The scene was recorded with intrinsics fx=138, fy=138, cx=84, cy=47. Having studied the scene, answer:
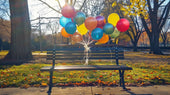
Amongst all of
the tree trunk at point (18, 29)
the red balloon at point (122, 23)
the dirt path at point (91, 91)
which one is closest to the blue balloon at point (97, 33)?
the red balloon at point (122, 23)

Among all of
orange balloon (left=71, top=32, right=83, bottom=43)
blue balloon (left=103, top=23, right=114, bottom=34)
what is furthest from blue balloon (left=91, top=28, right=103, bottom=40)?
orange balloon (left=71, top=32, right=83, bottom=43)

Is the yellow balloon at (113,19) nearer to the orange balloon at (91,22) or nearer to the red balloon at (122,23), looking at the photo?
the red balloon at (122,23)

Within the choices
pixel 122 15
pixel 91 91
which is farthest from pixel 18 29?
pixel 122 15

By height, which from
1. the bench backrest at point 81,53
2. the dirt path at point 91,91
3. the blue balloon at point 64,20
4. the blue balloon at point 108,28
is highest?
the blue balloon at point 64,20

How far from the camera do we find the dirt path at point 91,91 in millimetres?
3430

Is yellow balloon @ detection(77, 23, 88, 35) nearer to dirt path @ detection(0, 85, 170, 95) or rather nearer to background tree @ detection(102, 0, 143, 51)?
dirt path @ detection(0, 85, 170, 95)

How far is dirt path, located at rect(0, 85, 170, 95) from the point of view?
11.3ft

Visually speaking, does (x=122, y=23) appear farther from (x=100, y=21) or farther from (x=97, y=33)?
(x=97, y=33)

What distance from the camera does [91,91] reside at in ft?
11.6

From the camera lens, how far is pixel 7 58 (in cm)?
980

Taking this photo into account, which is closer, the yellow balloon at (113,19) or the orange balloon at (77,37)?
the yellow balloon at (113,19)

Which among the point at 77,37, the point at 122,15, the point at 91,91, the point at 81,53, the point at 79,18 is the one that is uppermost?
the point at 122,15

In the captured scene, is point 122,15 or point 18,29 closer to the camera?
point 18,29

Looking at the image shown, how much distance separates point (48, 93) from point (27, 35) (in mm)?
7646
